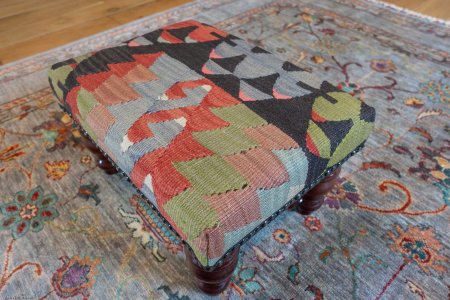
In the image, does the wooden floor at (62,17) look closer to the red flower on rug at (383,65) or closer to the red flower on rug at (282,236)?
the red flower on rug at (383,65)

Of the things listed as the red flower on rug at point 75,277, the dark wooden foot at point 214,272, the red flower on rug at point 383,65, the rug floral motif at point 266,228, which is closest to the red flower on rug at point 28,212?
the rug floral motif at point 266,228

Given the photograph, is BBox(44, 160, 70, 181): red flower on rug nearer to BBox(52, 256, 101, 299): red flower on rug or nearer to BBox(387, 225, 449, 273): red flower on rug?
BBox(52, 256, 101, 299): red flower on rug

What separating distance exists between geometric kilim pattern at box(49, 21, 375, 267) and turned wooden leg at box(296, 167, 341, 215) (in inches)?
3.6

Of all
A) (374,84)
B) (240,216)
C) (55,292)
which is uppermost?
(240,216)

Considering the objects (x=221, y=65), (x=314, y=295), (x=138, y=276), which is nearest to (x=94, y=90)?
(x=221, y=65)

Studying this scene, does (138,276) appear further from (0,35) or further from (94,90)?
(0,35)

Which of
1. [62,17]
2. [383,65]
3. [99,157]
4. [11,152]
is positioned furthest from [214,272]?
[62,17]

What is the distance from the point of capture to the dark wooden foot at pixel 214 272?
2.35 ft

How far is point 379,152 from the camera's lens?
120 cm

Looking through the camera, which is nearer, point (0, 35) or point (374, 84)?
point (374, 84)

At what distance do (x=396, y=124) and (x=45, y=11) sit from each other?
76.9 inches

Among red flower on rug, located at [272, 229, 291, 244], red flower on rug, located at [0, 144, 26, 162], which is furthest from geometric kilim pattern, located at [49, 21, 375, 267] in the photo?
red flower on rug, located at [0, 144, 26, 162]

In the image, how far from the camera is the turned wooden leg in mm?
888

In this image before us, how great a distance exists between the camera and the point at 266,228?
0.97 m
